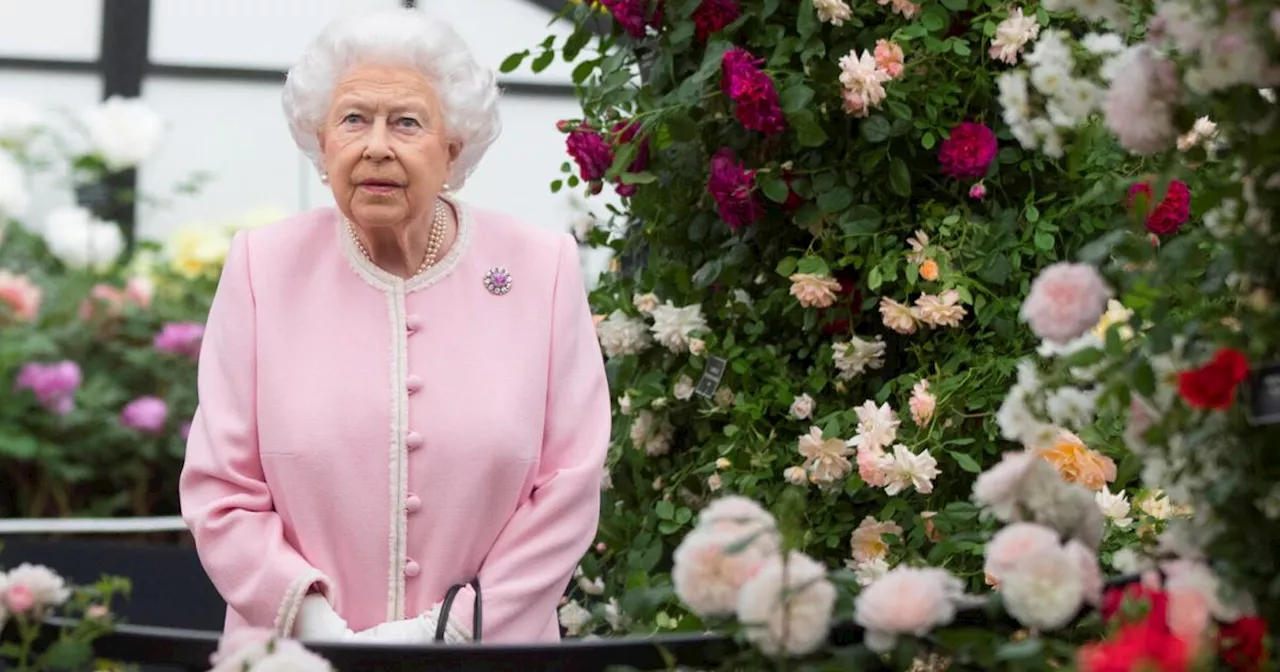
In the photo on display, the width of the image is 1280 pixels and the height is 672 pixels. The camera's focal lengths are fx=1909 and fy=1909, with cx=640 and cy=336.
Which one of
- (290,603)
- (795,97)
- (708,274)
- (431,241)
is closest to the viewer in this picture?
(290,603)

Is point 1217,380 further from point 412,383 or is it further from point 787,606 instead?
point 412,383

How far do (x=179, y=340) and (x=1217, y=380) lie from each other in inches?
165

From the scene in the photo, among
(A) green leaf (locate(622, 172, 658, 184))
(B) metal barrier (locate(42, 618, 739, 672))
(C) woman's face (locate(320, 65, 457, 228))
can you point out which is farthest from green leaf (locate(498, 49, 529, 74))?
(B) metal barrier (locate(42, 618, 739, 672))

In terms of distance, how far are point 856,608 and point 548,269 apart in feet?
2.89

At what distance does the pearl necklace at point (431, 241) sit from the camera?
2.23 meters

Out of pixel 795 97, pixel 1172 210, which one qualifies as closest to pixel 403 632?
pixel 795 97

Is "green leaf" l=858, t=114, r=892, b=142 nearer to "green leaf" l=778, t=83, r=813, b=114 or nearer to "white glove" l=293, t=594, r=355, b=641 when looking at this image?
"green leaf" l=778, t=83, r=813, b=114

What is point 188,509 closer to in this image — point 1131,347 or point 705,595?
point 705,595

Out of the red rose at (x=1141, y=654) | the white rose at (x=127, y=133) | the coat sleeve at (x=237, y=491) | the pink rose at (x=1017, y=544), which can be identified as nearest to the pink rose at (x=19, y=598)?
the coat sleeve at (x=237, y=491)

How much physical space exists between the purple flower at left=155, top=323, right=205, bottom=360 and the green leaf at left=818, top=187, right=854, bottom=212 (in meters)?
2.81

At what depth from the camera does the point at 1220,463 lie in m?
1.35

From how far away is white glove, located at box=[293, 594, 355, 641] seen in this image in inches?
80.2

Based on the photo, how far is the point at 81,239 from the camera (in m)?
5.34

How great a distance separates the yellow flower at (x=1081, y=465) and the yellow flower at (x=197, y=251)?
3520 mm
